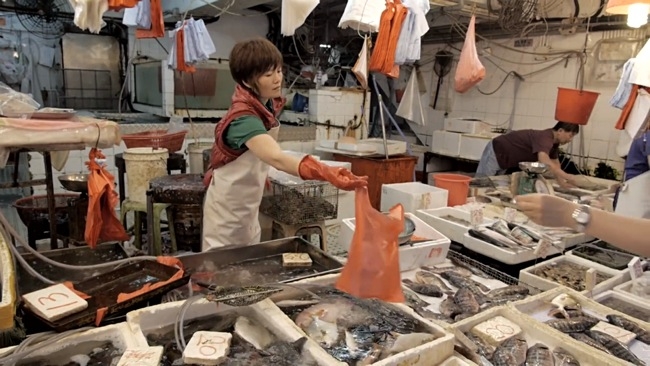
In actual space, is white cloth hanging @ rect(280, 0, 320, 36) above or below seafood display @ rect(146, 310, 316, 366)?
above

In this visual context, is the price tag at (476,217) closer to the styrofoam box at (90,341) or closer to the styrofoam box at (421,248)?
the styrofoam box at (421,248)

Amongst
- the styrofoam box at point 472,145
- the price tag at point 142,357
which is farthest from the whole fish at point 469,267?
the styrofoam box at point 472,145

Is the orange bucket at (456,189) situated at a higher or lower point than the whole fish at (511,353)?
higher

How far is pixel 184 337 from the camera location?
149 centimetres

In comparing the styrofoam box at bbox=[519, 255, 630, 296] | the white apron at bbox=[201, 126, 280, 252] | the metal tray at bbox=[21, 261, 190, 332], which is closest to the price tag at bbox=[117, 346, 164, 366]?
the metal tray at bbox=[21, 261, 190, 332]

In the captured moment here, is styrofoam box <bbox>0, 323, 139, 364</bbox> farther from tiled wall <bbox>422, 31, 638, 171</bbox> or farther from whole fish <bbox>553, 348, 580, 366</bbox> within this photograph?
tiled wall <bbox>422, 31, 638, 171</bbox>

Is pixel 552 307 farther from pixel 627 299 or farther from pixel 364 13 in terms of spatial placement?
pixel 364 13

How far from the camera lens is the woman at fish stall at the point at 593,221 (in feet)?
5.59

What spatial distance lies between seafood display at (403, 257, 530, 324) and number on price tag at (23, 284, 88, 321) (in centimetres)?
129

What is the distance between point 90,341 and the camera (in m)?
1.41

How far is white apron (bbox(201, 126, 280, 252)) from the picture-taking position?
2453 millimetres

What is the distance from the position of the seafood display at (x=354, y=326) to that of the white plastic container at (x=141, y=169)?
271 centimetres

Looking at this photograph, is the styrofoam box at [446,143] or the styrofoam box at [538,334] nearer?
the styrofoam box at [538,334]

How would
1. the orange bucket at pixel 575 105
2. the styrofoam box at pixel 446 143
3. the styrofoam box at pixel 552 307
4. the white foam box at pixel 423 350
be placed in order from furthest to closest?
the styrofoam box at pixel 446 143 → the orange bucket at pixel 575 105 → the styrofoam box at pixel 552 307 → the white foam box at pixel 423 350
